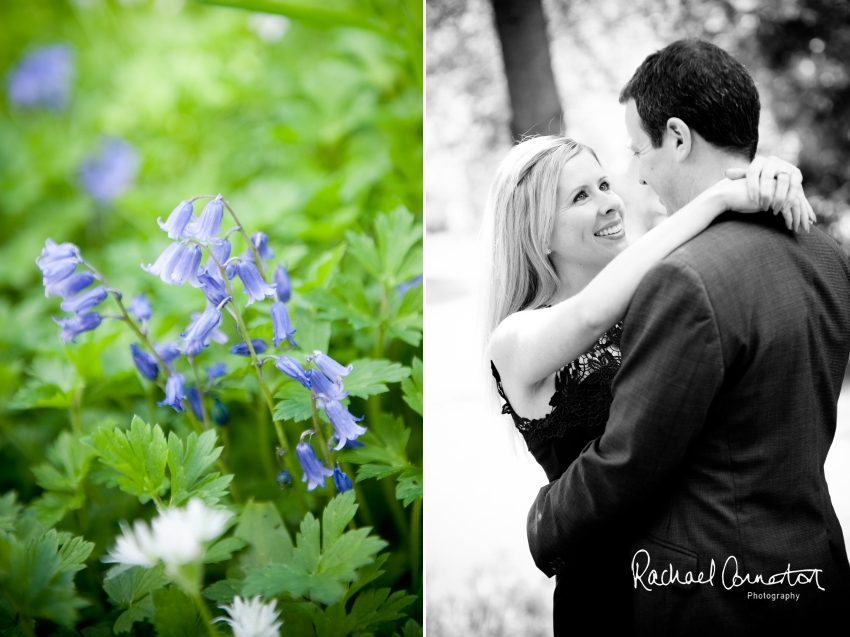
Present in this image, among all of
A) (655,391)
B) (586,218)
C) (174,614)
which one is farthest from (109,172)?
(655,391)

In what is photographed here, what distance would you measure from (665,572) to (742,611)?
0.12 metres

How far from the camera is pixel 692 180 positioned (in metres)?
0.95

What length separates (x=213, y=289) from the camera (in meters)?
1.07

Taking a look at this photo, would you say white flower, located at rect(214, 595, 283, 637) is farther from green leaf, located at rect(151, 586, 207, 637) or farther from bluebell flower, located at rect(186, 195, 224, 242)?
bluebell flower, located at rect(186, 195, 224, 242)

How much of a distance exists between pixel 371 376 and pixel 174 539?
406 millimetres

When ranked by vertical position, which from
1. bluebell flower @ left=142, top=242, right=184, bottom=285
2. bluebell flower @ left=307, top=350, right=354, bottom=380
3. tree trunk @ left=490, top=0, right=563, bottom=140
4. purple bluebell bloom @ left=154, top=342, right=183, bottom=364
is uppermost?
tree trunk @ left=490, top=0, right=563, bottom=140

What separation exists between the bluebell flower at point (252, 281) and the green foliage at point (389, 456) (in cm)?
31

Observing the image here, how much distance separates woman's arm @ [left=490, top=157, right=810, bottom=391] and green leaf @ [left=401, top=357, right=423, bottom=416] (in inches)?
12.3

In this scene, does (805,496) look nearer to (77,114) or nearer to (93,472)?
(93,472)

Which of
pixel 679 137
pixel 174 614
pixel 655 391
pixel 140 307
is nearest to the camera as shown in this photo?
pixel 655 391

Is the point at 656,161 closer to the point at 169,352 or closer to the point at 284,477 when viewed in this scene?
the point at 284,477

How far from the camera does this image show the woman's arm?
0.83 m

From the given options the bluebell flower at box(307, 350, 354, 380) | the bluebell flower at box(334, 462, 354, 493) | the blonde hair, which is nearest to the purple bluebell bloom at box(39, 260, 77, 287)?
the bluebell flower at box(307, 350, 354, 380)

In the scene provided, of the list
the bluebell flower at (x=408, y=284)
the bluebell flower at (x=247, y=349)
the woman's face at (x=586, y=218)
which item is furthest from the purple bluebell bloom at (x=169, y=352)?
the woman's face at (x=586, y=218)
